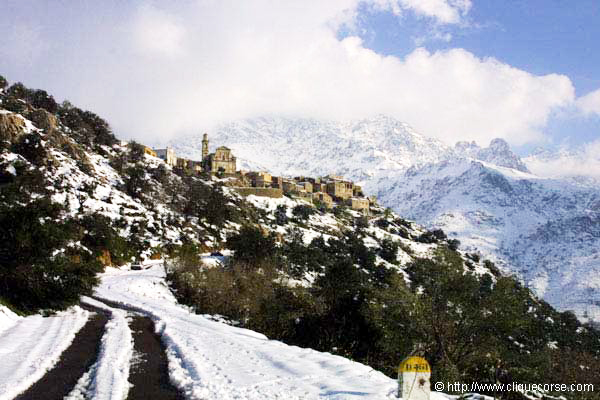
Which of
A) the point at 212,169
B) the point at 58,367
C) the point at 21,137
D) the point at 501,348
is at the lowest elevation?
the point at 58,367

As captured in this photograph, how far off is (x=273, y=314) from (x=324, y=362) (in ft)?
31.5

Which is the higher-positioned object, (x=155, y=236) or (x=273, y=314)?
(x=155, y=236)

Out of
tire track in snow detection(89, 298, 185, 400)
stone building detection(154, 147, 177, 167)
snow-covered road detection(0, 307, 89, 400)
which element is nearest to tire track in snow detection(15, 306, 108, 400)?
snow-covered road detection(0, 307, 89, 400)

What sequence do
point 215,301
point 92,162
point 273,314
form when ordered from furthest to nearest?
1. point 92,162
2. point 215,301
3. point 273,314

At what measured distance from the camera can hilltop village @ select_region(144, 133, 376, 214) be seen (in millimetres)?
105381

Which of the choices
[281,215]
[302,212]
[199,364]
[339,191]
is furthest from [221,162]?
[199,364]

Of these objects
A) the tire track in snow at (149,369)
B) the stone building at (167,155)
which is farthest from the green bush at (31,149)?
the stone building at (167,155)

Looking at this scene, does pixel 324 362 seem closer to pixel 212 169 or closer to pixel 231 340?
pixel 231 340

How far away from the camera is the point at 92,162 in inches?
2552

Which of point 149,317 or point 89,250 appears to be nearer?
point 149,317

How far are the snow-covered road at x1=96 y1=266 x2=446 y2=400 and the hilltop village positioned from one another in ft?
264

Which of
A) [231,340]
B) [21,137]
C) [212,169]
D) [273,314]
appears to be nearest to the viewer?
[231,340]

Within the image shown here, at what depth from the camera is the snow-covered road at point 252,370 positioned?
31.5ft

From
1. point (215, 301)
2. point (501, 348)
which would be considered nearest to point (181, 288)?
point (215, 301)
